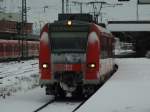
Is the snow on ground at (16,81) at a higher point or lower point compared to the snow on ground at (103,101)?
lower

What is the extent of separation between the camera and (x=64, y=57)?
18.8 m

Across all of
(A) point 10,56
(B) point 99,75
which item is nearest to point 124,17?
(A) point 10,56

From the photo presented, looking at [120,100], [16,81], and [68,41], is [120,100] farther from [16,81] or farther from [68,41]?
[16,81]

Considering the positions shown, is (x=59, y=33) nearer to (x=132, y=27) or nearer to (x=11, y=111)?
(x=11, y=111)

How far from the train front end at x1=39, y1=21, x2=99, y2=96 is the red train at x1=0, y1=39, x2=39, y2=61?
37337 mm

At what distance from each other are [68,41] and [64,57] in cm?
64

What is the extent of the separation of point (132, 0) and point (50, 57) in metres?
72.7

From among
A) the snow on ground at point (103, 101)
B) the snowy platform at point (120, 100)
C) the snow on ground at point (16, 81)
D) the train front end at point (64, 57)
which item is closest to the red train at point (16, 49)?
the snow on ground at point (16, 81)

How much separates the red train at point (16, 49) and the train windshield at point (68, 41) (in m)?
37.4

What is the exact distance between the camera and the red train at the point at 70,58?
1867cm

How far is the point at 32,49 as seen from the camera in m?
74.1

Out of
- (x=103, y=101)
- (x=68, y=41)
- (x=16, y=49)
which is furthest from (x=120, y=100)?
(x=16, y=49)

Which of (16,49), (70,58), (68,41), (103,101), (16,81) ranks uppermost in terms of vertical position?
(68,41)

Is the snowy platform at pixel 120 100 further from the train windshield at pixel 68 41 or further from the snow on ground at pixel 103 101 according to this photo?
the train windshield at pixel 68 41
